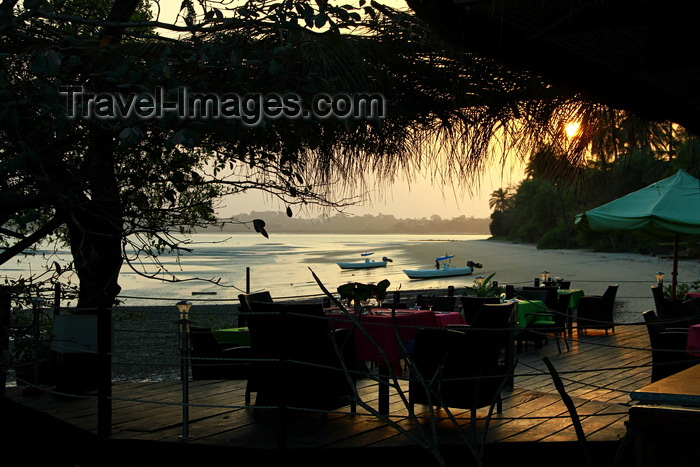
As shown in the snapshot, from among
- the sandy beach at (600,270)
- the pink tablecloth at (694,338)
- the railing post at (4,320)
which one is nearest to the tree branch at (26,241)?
the railing post at (4,320)

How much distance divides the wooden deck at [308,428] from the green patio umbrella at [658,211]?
3.56 metres

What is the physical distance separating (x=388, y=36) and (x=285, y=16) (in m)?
1.11

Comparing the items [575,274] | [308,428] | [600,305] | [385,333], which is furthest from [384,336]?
[575,274]

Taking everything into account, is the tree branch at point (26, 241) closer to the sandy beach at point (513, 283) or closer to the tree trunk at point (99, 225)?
the tree trunk at point (99, 225)

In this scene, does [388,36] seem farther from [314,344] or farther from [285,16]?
[314,344]

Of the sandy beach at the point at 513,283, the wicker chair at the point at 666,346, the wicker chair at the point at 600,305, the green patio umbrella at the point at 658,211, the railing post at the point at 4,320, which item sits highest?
the green patio umbrella at the point at 658,211

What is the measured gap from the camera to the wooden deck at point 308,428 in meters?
4.12

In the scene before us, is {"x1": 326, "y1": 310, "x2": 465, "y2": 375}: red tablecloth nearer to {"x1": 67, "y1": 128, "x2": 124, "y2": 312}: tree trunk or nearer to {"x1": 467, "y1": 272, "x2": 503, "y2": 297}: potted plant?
{"x1": 67, "y1": 128, "x2": 124, "y2": 312}: tree trunk

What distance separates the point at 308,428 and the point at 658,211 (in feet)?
20.1

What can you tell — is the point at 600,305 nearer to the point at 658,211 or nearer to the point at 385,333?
the point at 658,211

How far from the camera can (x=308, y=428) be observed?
4.62 metres

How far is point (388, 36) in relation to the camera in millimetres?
4508

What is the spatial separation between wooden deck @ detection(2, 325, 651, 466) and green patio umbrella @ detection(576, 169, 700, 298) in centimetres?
356

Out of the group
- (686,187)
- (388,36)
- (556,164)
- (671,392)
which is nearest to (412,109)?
(388,36)
